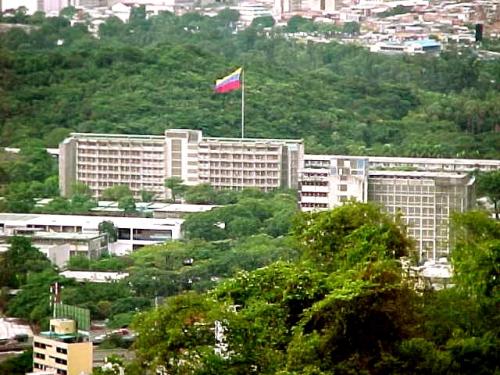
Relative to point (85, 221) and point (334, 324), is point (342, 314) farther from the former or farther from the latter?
point (85, 221)

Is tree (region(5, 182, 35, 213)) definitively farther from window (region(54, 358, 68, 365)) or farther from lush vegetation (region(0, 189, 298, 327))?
window (region(54, 358, 68, 365))

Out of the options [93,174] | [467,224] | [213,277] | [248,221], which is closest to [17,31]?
[93,174]

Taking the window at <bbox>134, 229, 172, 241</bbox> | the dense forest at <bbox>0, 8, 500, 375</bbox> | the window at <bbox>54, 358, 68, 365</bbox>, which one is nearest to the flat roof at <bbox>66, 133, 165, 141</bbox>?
the dense forest at <bbox>0, 8, 500, 375</bbox>

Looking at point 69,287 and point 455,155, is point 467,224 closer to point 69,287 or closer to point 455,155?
point 69,287

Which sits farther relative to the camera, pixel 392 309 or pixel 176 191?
pixel 176 191

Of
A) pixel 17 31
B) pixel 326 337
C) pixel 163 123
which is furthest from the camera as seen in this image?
pixel 17 31

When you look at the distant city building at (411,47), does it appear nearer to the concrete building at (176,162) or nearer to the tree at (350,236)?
the concrete building at (176,162)
